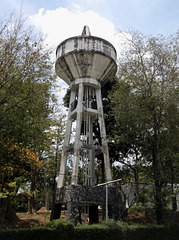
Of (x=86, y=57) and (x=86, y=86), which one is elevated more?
(x=86, y=57)

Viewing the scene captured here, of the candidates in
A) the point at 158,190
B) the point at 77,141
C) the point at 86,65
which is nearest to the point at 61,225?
the point at 77,141

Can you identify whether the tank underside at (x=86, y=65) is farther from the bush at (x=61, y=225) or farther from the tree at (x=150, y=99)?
the bush at (x=61, y=225)

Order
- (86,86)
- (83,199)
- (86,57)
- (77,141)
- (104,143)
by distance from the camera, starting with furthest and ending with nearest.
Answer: (86,86) → (86,57) → (104,143) → (77,141) → (83,199)

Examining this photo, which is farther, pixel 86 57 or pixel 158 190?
pixel 86 57

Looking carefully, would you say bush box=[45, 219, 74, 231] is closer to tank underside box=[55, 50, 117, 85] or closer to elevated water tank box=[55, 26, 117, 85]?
tank underside box=[55, 50, 117, 85]

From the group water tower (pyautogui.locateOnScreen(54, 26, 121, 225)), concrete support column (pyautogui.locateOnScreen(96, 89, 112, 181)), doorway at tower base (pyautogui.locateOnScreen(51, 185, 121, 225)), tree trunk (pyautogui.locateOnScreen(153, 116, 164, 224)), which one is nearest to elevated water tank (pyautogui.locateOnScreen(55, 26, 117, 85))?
water tower (pyautogui.locateOnScreen(54, 26, 121, 225))

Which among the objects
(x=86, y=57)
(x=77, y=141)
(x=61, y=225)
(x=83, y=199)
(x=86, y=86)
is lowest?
(x=61, y=225)

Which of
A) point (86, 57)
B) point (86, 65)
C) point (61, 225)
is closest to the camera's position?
point (61, 225)

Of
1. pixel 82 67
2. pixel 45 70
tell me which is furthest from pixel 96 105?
pixel 45 70

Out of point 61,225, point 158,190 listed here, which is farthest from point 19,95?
point 158,190

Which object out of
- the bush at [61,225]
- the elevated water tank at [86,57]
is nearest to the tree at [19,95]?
the bush at [61,225]

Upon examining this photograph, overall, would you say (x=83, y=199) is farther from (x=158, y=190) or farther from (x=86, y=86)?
(x=86, y=86)

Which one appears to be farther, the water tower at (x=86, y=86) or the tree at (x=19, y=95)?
the water tower at (x=86, y=86)

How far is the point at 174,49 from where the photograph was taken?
602 inches
